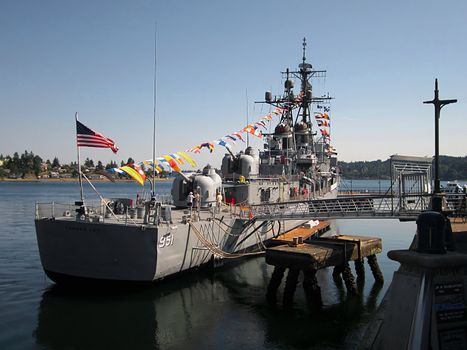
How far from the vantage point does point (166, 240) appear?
18.0m

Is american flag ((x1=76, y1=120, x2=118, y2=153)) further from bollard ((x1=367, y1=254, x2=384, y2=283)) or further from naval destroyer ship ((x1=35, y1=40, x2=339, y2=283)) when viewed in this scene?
bollard ((x1=367, y1=254, x2=384, y2=283))

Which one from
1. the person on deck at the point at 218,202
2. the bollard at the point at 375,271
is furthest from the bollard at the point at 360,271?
the person on deck at the point at 218,202

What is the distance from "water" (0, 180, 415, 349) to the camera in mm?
13734

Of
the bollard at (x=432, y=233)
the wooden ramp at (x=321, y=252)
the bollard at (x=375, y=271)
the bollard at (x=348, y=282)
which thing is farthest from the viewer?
the bollard at (x=375, y=271)

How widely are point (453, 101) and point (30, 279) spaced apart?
19.0 meters

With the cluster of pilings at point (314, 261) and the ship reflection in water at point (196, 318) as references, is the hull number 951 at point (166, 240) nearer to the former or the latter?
the ship reflection in water at point (196, 318)

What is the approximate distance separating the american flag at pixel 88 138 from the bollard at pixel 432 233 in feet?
41.4

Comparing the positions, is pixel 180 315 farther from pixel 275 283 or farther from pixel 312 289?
pixel 312 289

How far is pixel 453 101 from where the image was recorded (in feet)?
40.3

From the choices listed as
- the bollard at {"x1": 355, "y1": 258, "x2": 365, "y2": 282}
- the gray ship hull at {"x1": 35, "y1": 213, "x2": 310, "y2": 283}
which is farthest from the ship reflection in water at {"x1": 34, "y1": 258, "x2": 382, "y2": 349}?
the bollard at {"x1": 355, "y1": 258, "x2": 365, "y2": 282}

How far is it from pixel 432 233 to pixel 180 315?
1052 centimetres

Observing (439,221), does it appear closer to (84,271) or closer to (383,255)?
(84,271)

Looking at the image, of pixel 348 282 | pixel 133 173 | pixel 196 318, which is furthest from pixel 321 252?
pixel 133 173

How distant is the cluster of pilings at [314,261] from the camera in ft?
56.2
